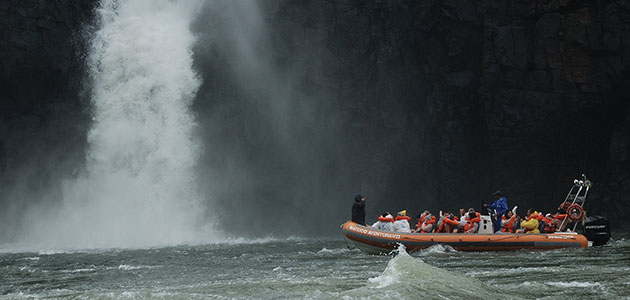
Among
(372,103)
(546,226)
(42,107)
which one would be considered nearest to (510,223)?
(546,226)

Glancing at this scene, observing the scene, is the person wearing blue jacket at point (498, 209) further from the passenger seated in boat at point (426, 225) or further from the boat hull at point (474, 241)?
the passenger seated in boat at point (426, 225)

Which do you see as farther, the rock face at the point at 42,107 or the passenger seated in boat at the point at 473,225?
the rock face at the point at 42,107

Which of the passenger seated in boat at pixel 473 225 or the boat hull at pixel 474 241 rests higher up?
the passenger seated in boat at pixel 473 225

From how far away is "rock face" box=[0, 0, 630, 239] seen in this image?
30.5 m

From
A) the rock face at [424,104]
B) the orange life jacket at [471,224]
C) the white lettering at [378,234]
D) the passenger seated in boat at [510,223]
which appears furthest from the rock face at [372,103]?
the white lettering at [378,234]

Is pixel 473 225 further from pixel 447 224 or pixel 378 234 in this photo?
pixel 378 234

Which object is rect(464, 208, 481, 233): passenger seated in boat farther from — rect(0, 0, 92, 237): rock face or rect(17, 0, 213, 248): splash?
rect(0, 0, 92, 237): rock face

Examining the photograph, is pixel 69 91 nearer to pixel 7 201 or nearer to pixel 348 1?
pixel 7 201

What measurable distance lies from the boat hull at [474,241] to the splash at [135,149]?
13.6 m

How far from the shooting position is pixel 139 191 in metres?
33.5

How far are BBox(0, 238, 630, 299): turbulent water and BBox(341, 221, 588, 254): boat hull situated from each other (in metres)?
0.37

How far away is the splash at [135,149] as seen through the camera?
109 feet

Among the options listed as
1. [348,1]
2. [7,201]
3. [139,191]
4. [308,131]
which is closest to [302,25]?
[348,1]

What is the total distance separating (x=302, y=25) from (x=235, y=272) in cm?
2073
